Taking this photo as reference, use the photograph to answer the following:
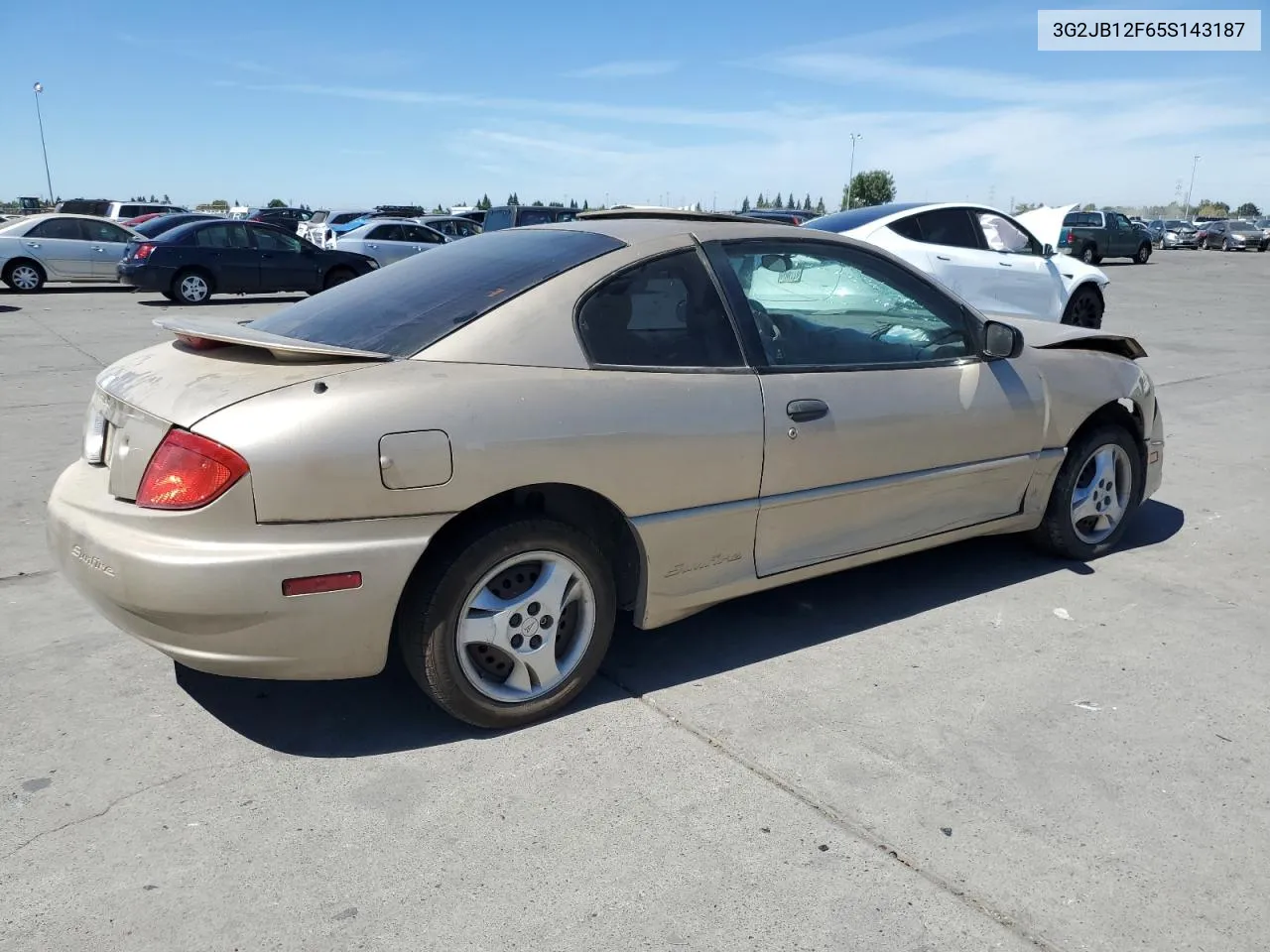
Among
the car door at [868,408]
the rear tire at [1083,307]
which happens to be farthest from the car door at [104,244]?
the car door at [868,408]

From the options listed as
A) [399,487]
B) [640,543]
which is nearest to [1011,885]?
[640,543]

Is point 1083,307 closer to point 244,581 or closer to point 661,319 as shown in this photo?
point 661,319

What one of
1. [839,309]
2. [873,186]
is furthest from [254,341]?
[873,186]

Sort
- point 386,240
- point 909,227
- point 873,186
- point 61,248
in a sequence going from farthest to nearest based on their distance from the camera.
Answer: point 873,186 → point 386,240 → point 61,248 → point 909,227

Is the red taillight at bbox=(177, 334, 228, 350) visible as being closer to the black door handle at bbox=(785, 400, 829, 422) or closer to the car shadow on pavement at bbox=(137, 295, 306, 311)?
the black door handle at bbox=(785, 400, 829, 422)

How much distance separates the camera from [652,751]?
302cm

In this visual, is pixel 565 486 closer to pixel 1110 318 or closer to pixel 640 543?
pixel 640 543

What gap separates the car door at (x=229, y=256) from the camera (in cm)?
Answer: 1664

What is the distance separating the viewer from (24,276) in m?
18.2

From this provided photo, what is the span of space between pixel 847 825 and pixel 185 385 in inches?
88.2

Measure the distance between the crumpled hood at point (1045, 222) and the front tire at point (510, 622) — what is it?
9533 mm

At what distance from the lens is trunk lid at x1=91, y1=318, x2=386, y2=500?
2.82 metres

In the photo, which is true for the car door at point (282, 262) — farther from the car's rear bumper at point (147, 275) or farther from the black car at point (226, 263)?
the car's rear bumper at point (147, 275)

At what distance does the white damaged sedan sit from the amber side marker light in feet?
25.6
